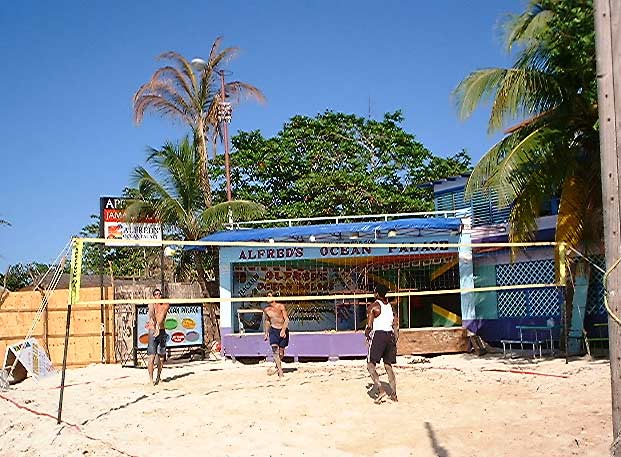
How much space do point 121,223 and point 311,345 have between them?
20.9 ft

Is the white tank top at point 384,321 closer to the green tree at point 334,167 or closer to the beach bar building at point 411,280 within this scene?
the beach bar building at point 411,280

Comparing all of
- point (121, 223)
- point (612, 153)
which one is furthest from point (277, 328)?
point (612, 153)

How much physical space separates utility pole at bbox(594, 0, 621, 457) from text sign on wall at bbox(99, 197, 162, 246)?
52.7 feet

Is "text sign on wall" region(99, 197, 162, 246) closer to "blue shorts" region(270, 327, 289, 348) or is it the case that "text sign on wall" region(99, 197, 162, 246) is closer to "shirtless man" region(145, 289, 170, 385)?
"shirtless man" region(145, 289, 170, 385)

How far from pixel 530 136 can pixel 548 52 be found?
55.8 inches

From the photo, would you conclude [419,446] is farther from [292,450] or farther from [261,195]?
→ [261,195]

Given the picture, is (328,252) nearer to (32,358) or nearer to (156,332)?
(156,332)

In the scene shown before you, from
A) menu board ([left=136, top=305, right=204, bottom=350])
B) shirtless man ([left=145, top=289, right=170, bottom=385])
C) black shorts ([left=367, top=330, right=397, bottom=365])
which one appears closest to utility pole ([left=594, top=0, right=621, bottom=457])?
black shorts ([left=367, top=330, right=397, bottom=365])

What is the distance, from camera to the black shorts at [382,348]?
932cm

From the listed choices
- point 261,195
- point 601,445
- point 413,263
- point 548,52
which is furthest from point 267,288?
point 601,445

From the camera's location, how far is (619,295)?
11.5 ft

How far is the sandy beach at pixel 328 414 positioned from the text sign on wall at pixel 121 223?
6.02m

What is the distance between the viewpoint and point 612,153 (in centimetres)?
352

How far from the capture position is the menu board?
1598 cm
